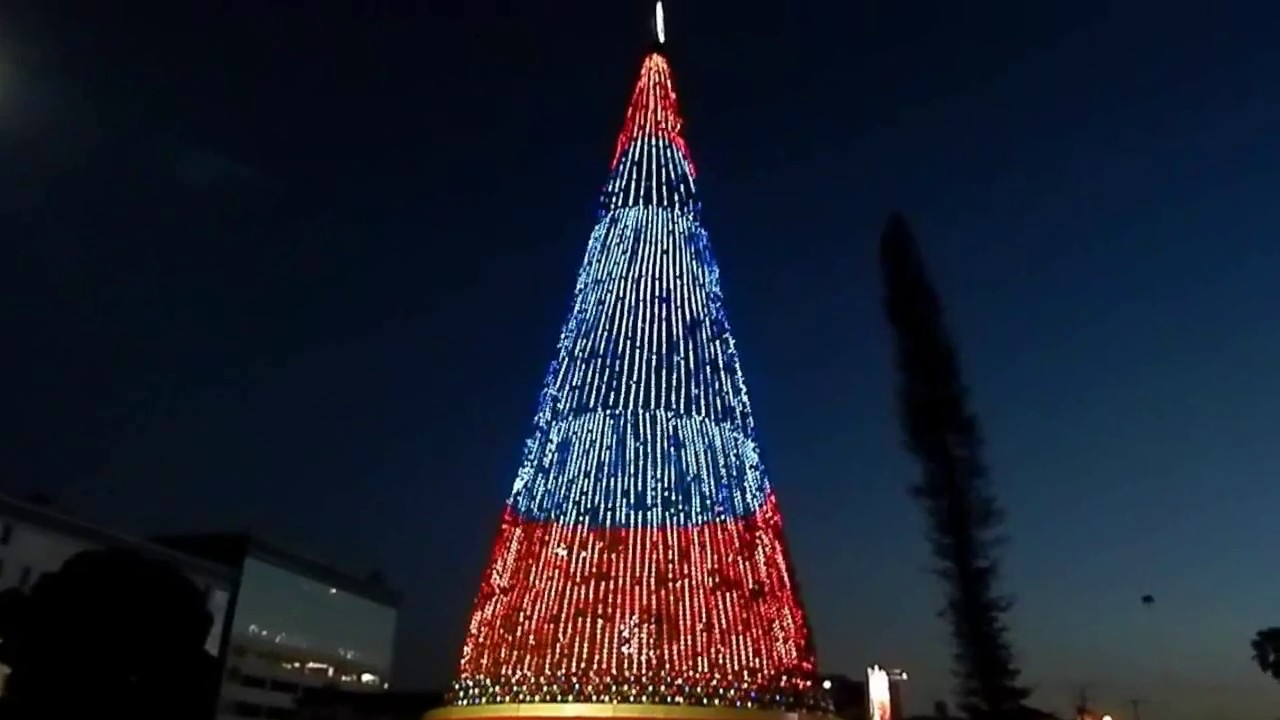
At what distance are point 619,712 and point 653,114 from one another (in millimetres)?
9468

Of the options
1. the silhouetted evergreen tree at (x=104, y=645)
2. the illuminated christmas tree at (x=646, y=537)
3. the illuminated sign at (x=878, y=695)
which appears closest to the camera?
the silhouetted evergreen tree at (x=104, y=645)

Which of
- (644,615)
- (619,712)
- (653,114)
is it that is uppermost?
(653,114)

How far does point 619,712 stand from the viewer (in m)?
19.5

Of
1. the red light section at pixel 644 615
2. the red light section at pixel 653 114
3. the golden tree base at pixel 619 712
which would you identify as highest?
the red light section at pixel 653 114

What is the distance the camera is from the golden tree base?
Result: 1934 cm

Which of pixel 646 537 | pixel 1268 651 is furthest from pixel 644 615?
pixel 1268 651

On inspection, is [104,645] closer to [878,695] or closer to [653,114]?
[653,114]

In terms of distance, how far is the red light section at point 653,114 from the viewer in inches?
766

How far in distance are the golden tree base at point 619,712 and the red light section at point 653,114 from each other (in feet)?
27.8

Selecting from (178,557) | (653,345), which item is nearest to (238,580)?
(178,557)

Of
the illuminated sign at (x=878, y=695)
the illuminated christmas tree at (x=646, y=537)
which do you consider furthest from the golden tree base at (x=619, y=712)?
the illuminated sign at (x=878, y=695)

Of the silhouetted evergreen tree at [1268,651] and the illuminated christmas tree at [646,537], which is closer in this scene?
the illuminated christmas tree at [646,537]

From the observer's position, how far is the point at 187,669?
6.47 m

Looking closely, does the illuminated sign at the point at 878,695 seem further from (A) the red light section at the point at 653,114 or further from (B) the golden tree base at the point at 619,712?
(A) the red light section at the point at 653,114
